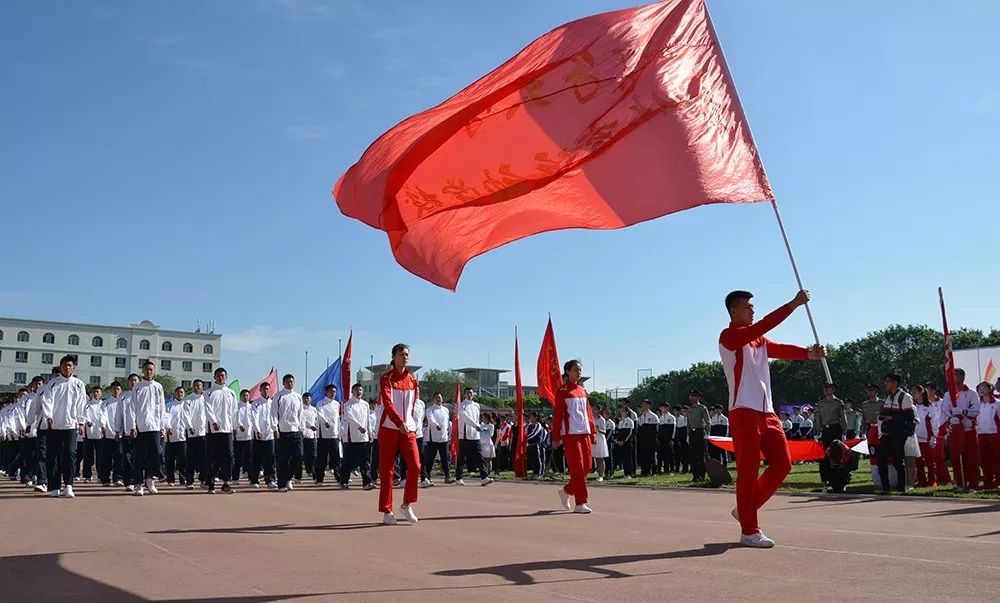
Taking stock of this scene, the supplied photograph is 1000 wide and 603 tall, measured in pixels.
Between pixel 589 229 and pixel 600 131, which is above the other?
pixel 600 131

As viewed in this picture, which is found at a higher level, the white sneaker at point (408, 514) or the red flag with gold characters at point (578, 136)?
the red flag with gold characters at point (578, 136)

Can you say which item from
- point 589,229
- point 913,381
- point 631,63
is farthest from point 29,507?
point 913,381

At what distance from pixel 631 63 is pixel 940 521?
614 centimetres

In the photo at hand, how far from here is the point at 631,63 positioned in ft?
26.2

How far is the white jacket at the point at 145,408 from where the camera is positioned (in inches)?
676

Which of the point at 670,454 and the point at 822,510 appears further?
the point at 670,454

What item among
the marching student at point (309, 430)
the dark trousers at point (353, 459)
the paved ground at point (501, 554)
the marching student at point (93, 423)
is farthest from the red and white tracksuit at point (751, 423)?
→ the marching student at point (93, 423)

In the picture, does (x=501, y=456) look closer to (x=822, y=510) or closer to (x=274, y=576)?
(x=822, y=510)

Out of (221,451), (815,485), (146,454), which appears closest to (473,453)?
(221,451)

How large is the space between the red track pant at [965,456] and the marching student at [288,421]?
12.8 metres

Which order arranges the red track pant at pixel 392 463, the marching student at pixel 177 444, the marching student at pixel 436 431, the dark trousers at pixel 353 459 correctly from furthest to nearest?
the marching student at pixel 436 431
the marching student at pixel 177 444
the dark trousers at pixel 353 459
the red track pant at pixel 392 463

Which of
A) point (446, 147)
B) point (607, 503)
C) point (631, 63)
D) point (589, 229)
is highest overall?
point (631, 63)

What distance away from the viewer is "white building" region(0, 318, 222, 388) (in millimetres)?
118694

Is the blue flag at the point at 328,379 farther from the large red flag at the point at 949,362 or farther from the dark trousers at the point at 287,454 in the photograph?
the large red flag at the point at 949,362
